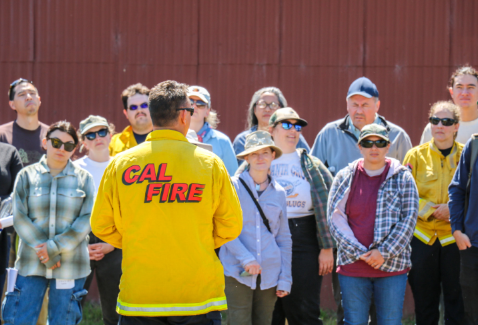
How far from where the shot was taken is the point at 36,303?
451 centimetres

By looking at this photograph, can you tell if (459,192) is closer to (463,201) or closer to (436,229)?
(463,201)

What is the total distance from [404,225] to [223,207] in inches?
71.3

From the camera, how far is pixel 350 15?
6461mm

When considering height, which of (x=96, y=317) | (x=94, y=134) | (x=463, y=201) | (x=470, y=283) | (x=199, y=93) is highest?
(x=199, y=93)

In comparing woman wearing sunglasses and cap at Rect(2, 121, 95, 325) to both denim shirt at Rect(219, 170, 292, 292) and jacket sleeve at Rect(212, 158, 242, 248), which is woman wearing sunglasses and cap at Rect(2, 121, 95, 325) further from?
jacket sleeve at Rect(212, 158, 242, 248)

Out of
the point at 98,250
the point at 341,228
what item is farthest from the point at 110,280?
the point at 341,228

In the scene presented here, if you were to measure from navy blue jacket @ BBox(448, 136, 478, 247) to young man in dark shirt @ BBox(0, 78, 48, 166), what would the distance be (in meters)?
3.94

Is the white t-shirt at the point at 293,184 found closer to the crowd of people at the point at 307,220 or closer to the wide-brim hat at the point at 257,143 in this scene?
the crowd of people at the point at 307,220

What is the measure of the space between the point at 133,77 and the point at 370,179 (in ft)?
11.5

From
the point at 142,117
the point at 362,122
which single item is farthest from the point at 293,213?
the point at 142,117

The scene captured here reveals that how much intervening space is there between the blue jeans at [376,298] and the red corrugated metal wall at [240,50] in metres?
2.66

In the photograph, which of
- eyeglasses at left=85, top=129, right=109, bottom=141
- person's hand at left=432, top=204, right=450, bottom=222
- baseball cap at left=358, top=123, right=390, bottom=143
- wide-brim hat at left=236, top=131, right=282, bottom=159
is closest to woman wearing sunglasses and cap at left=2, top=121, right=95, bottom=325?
eyeglasses at left=85, top=129, right=109, bottom=141

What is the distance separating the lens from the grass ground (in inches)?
244

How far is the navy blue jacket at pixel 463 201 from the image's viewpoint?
434 cm
